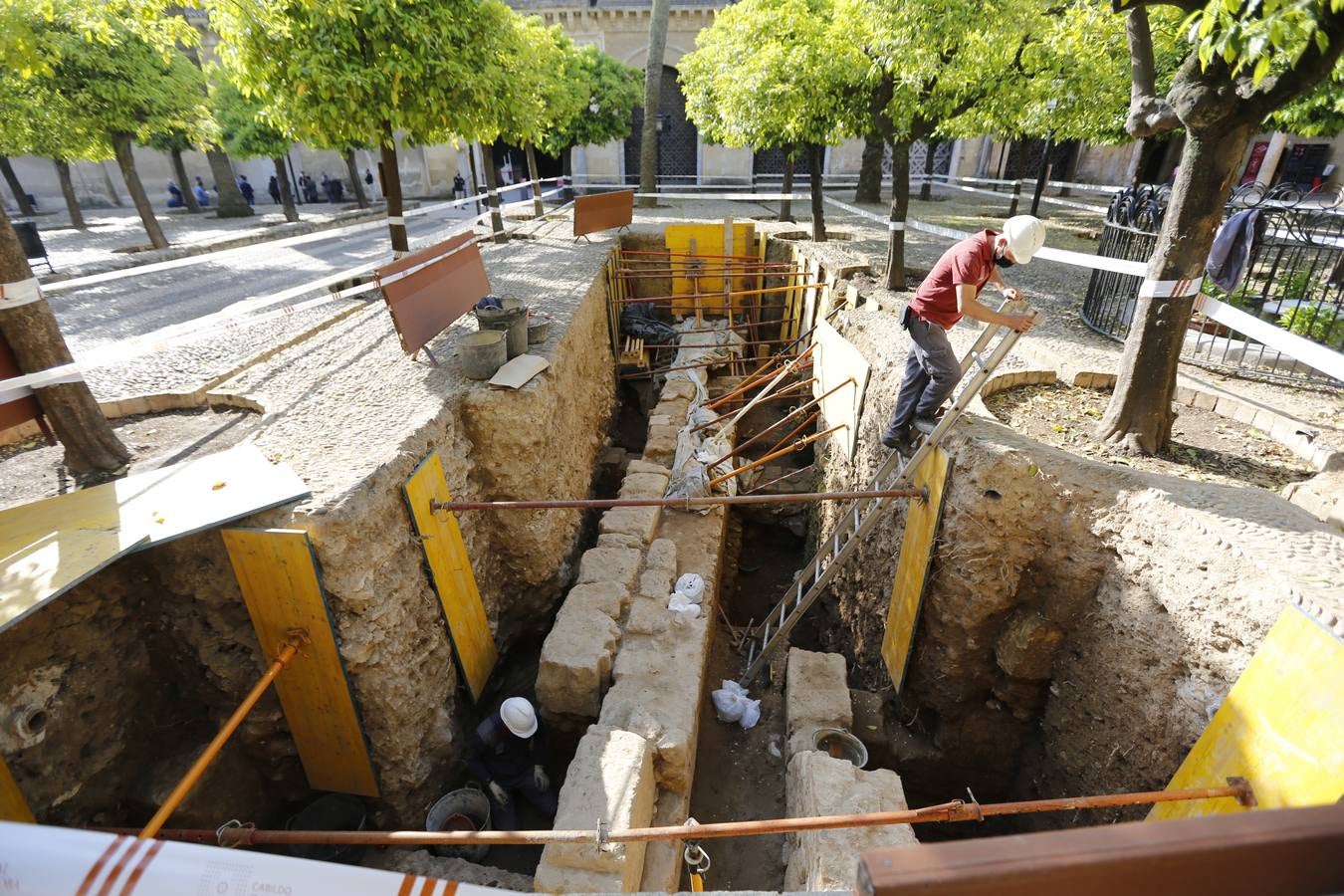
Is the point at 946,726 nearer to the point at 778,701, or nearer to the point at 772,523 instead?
the point at 778,701

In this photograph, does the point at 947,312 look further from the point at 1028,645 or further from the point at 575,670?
the point at 575,670

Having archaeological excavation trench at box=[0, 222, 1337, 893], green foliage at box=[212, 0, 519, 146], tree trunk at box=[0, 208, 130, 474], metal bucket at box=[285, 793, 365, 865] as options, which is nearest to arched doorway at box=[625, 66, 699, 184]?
green foliage at box=[212, 0, 519, 146]

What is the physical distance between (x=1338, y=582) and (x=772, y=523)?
5507 millimetres

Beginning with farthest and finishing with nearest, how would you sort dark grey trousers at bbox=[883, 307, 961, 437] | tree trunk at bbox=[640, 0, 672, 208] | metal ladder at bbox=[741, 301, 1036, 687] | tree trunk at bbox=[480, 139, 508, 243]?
tree trunk at bbox=[640, 0, 672, 208]
tree trunk at bbox=[480, 139, 508, 243]
dark grey trousers at bbox=[883, 307, 961, 437]
metal ladder at bbox=[741, 301, 1036, 687]

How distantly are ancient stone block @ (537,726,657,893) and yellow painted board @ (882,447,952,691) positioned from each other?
7.23 ft

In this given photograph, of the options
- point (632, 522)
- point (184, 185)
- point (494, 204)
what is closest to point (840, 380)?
point (632, 522)

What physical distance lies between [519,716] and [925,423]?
345 centimetres

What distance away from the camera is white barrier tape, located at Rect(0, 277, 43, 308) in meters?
3.69

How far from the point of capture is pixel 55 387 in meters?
4.03

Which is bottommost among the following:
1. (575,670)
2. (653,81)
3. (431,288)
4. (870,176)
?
(575,670)

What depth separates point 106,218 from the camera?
2197 centimetres

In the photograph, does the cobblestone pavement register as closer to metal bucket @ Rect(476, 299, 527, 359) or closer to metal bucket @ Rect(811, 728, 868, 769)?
metal bucket @ Rect(476, 299, 527, 359)

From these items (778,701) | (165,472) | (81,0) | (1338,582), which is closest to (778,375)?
(778,701)

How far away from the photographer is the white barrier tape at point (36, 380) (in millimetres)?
3814
